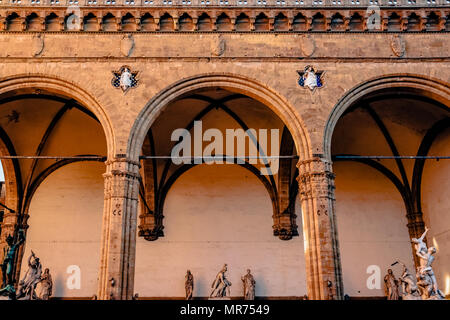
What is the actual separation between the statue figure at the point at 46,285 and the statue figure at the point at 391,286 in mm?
11693

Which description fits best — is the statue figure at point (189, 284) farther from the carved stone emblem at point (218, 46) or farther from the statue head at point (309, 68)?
the statue head at point (309, 68)

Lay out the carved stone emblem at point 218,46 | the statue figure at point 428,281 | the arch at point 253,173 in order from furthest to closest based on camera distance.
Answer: the arch at point 253,173 → the carved stone emblem at point 218,46 → the statue figure at point 428,281

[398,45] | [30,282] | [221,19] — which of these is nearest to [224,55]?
[221,19]

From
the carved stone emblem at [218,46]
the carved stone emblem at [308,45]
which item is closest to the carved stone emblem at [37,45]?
the carved stone emblem at [218,46]

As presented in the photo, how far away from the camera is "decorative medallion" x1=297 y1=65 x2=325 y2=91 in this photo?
1234 centimetres

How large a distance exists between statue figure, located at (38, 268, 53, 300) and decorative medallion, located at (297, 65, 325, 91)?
1081 cm

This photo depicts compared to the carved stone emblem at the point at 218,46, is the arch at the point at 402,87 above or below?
below

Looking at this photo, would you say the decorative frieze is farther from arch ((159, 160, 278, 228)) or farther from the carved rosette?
the carved rosette

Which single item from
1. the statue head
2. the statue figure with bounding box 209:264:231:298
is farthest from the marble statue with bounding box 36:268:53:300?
the statue head

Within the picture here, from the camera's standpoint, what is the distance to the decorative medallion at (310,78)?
12336 millimetres

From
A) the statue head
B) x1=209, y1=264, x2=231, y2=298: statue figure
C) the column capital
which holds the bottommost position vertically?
x1=209, y1=264, x2=231, y2=298: statue figure

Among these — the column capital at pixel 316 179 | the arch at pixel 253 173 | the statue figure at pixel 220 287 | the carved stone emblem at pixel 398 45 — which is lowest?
the statue figure at pixel 220 287

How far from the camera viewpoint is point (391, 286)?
16.2m
